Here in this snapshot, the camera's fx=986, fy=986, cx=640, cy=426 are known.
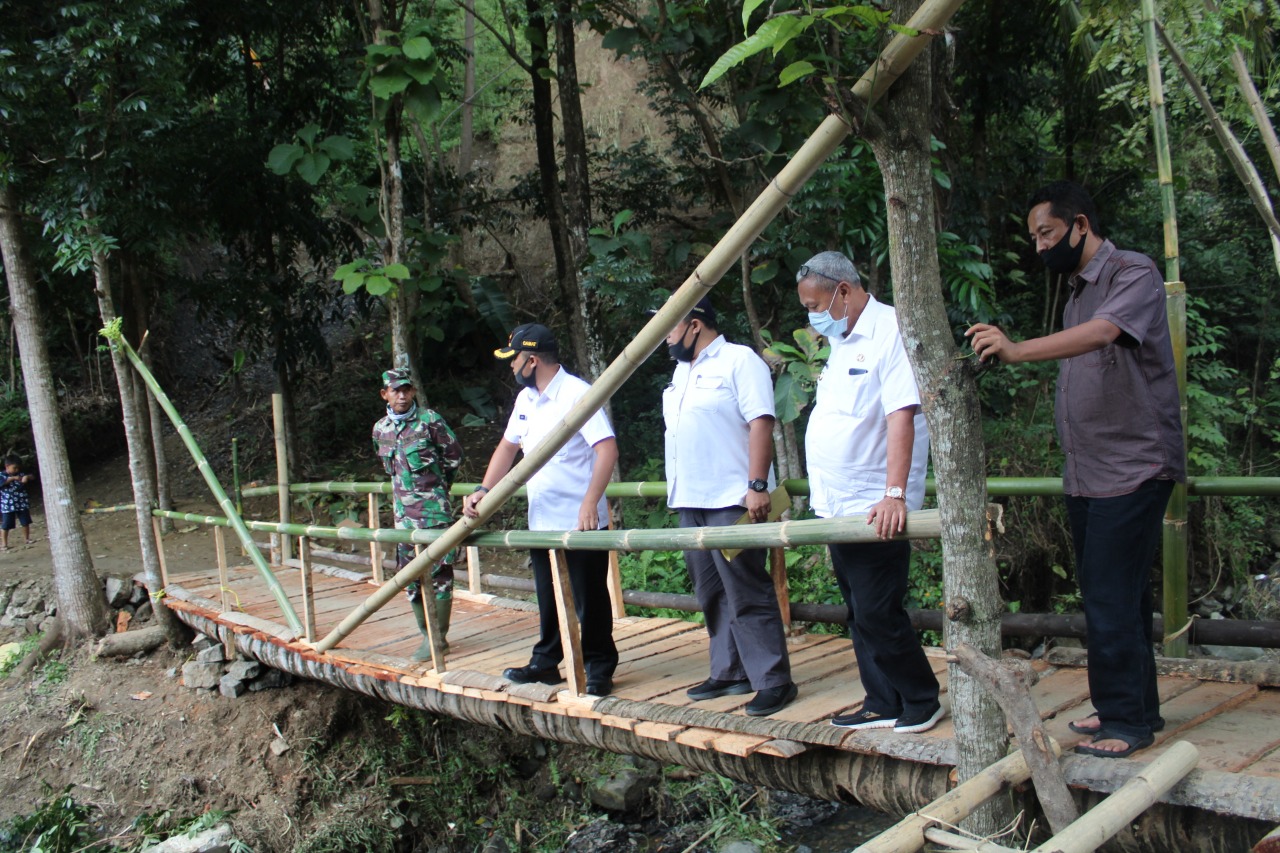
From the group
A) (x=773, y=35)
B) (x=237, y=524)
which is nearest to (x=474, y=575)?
(x=237, y=524)

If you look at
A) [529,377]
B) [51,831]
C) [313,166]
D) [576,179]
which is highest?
[313,166]

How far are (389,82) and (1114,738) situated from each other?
20.4ft

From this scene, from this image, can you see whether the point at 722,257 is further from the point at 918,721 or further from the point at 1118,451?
the point at 918,721

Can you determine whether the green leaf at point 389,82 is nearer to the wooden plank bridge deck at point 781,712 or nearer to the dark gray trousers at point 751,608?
the wooden plank bridge deck at point 781,712

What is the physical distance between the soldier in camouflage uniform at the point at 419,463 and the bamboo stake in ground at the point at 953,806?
9.77 ft

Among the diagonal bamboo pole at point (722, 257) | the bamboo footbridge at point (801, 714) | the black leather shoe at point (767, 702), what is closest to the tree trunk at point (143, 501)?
the bamboo footbridge at point (801, 714)

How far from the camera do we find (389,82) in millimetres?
6922

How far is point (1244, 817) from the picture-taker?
213 cm

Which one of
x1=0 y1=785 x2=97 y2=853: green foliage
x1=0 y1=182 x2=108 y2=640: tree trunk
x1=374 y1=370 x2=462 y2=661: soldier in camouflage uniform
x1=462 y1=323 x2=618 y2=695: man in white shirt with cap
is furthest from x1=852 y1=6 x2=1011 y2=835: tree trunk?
x1=0 y1=182 x2=108 y2=640: tree trunk

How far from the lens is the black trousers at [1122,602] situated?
8.25 ft

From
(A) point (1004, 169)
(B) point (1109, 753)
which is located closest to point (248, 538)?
(B) point (1109, 753)

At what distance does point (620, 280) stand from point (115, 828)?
15.9 ft

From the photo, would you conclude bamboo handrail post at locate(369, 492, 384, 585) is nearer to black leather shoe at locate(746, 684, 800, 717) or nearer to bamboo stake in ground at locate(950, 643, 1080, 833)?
black leather shoe at locate(746, 684, 800, 717)

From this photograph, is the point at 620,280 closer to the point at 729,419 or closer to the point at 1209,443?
the point at 729,419
